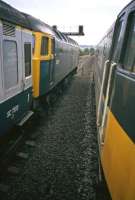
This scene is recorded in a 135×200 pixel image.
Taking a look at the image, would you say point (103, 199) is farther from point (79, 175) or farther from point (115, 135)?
point (115, 135)

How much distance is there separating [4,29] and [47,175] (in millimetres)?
3090

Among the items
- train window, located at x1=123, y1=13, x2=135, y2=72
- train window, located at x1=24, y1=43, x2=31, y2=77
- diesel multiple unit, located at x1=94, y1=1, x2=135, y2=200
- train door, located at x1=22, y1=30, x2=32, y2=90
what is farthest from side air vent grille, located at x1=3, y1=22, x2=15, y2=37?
train window, located at x1=123, y1=13, x2=135, y2=72

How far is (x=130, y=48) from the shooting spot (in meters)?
2.89

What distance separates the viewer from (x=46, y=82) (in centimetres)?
836

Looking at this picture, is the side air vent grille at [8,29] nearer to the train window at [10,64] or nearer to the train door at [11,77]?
the train door at [11,77]

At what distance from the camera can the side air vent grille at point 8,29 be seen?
430 centimetres

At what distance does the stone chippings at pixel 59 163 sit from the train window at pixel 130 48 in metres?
2.63

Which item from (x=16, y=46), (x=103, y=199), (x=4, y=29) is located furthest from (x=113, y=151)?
(x=16, y=46)

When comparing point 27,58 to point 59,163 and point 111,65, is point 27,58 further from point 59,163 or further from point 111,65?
point 111,65

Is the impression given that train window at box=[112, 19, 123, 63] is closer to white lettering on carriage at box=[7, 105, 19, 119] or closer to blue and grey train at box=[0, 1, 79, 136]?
blue and grey train at box=[0, 1, 79, 136]

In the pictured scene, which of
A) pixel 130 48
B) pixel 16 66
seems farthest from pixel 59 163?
pixel 130 48

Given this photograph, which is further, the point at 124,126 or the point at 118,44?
the point at 118,44

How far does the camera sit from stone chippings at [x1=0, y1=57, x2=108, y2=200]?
424cm

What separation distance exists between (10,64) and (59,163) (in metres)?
2.52
